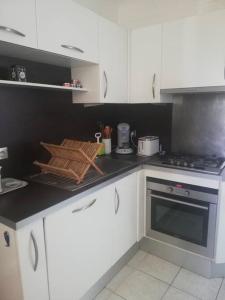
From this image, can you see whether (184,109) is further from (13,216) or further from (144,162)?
(13,216)

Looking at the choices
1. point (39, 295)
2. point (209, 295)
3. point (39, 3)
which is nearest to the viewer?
point (39, 295)

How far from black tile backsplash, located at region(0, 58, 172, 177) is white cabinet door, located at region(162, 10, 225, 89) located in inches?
15.9

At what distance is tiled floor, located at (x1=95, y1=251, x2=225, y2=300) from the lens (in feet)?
5.29

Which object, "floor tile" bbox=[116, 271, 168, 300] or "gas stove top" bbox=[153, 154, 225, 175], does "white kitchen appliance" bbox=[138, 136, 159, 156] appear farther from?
"floor tile" bbox=[116, 271, 168, 300]

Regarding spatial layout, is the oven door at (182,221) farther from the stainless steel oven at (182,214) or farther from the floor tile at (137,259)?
the floor tile at (137,259)

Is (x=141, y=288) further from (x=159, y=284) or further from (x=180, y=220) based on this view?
(x=180, y=220)

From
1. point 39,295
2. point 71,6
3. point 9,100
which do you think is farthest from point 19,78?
point 39,295

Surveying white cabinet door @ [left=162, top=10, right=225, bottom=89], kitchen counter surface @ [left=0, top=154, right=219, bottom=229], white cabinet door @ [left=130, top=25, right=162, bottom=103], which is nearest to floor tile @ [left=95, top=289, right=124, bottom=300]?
kitchen counter surface @ [left=0, top=154, right=219, bottom=229]

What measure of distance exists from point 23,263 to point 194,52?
183cm

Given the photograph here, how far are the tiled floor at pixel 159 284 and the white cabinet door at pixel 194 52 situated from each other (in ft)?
4.98

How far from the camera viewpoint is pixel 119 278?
1.78 m

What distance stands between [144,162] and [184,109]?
0.68 meters

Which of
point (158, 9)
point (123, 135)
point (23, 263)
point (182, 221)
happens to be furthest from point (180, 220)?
point (158, 9)

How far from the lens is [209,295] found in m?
1.61
